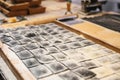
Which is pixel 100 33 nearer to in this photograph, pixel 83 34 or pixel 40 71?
pixel 83 34

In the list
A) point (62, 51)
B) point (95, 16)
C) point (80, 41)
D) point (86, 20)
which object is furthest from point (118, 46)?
point (95, 16)

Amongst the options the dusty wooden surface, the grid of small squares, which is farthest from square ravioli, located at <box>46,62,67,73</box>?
the dusty wooden surface

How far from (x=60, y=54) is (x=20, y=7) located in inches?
96.9

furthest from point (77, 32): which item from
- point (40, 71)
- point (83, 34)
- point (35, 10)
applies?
point (35, 10)

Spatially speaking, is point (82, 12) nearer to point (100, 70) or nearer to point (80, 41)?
point (80, 41)

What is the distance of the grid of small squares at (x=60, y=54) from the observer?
203cm

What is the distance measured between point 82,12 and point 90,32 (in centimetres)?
125

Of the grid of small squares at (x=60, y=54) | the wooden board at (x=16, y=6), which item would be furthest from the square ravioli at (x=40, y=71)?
the wooden board at (x=16, y=6)

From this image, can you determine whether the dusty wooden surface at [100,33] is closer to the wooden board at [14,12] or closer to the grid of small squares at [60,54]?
the grid of small squares at [60,54]

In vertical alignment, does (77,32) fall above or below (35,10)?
below

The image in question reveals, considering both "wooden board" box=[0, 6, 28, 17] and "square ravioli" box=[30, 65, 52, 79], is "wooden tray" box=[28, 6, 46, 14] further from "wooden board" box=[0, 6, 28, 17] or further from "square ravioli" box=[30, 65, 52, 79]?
"square ravioli" box=[30, 65, 52, 79]

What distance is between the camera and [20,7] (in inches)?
Result: 178

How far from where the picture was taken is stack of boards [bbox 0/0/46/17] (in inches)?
176

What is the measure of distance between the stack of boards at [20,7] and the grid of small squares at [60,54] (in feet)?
4.33
